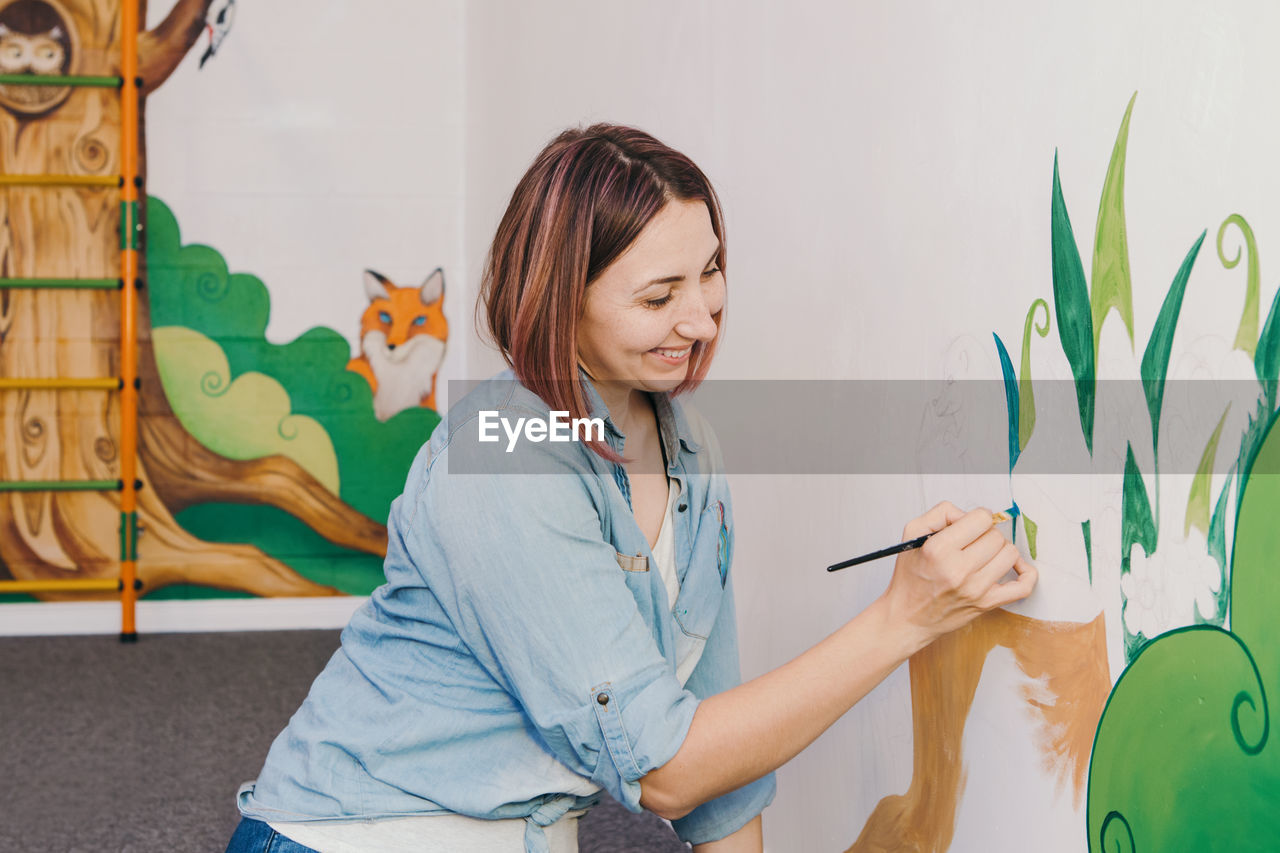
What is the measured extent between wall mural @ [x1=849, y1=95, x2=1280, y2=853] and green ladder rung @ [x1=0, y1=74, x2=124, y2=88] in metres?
3.65

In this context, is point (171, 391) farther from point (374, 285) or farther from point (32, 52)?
point (32, 52)

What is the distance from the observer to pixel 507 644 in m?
0.96

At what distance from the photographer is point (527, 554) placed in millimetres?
947

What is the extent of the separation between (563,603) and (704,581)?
0.31 m

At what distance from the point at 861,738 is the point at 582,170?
828 mm

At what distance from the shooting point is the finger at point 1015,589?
963 millimetres

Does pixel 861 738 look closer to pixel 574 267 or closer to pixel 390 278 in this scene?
pixel 574 267

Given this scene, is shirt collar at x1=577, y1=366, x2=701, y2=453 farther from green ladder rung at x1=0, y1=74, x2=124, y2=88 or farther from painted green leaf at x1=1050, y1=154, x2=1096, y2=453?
green ladder rung at x1=0, y1=74, x2=124, y2=88

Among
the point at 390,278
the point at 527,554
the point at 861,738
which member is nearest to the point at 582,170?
the point at 527,554

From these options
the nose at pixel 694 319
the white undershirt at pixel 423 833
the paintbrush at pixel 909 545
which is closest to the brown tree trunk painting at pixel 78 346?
the white undershirt at pixel 423 833

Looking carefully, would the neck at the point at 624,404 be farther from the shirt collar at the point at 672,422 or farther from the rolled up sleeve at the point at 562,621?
the rolled up sleeve at the point at 562,621

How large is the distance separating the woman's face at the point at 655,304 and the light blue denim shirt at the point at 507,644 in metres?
0.05

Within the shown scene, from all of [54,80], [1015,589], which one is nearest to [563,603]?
[1015,589]

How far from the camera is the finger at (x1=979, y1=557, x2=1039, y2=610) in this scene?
963 mm
